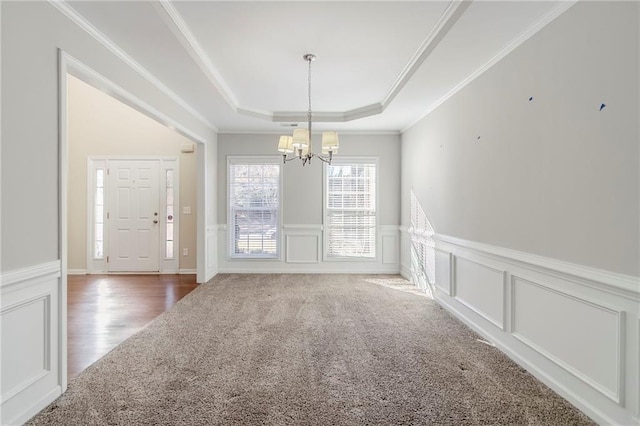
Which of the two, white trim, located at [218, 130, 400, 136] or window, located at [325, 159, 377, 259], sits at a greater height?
white trim, located at [218, 130, 400, 136]

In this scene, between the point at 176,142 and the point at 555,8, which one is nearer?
the point at 555,8

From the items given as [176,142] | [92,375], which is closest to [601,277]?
[92,375]

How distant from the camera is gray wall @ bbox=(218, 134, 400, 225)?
20.2ft

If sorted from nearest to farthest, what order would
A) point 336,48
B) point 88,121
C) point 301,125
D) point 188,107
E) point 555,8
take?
point 555,8 < point 336,48 < point 188,107 < point 301,125 < point 88,121

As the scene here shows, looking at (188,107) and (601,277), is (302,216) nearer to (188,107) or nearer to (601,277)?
(188,107)

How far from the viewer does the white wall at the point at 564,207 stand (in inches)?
71.4

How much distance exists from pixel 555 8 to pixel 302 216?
15.1ft

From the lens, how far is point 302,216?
6195mm

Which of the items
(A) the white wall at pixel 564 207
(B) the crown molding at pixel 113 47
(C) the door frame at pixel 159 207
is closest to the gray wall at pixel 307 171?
(C) the door frame at pixel 159 207

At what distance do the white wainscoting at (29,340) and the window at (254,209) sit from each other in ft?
13.1

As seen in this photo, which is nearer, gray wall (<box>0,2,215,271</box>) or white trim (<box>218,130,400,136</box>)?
gray wall (<box>0,2,215,271</box>)

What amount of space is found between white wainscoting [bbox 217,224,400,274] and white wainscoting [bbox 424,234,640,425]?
9.32ft

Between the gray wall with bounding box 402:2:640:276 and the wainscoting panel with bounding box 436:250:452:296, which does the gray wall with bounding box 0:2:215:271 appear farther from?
the wainscoting panel with bounding box 436:250:452:296

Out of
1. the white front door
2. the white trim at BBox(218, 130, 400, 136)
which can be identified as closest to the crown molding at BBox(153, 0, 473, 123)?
the white trim at BBox(218, 130, 400, 136)
